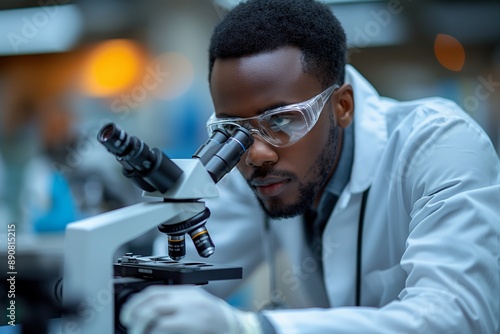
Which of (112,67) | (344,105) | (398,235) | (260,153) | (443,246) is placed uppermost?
(112,67)

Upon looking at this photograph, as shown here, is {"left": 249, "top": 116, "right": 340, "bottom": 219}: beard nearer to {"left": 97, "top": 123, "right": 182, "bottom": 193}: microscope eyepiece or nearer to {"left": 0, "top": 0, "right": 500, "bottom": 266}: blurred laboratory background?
{"left": 97, "top": 123, "right": 182, "bottom": 193}: microscope eyepiece

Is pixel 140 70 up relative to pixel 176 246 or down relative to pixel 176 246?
up

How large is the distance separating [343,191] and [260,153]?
1.34 feet

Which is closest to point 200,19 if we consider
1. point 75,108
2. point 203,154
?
point 75,108

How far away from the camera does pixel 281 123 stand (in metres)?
1.51

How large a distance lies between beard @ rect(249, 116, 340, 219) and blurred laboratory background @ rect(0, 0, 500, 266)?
9.18 ft

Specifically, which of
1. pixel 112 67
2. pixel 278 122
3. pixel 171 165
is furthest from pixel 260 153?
pixel 112 67

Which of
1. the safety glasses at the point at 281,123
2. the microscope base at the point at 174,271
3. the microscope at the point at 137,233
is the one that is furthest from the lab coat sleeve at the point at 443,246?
the safety glasses at the point at 281,123

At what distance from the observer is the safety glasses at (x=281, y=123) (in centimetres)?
150

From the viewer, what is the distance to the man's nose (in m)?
1.51

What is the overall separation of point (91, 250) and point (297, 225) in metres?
1.15

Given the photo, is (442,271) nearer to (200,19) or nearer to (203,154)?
(203,154)

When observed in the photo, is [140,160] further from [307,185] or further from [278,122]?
[307,185]

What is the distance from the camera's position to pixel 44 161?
4.51 metres
